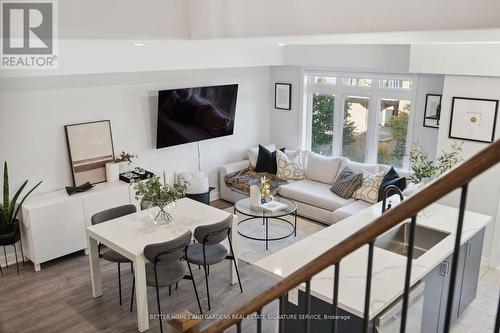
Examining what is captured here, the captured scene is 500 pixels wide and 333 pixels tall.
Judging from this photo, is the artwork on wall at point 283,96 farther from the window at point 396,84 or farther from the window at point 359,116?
the window at point 396,84

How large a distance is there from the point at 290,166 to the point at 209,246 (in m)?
2.92

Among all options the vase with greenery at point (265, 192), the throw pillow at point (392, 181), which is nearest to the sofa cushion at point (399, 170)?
the throw pillow at point (392, 181)

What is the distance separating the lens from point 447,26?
201 cm

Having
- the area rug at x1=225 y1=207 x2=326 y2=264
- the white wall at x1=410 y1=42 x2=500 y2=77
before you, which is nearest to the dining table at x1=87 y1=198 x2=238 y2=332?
the area rug at x1=225 y1=207 x2=326 y2=264

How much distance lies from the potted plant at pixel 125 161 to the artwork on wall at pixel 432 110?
13.2 ft

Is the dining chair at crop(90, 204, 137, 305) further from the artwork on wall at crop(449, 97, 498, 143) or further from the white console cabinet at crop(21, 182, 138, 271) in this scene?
the artwork on wall at crop(449, 97, 498, 143)

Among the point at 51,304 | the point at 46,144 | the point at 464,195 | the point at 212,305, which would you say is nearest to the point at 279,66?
the point at 46,144

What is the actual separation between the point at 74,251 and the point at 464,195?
17.0 ft

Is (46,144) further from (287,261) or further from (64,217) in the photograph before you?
(287,261)

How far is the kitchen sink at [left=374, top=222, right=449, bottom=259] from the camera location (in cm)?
374

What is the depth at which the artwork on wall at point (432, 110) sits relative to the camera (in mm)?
5898

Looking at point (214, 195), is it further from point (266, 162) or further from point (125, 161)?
point (125, 161)

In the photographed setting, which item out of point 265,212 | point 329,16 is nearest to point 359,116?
point 265,212

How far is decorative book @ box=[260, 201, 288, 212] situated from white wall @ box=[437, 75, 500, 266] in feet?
6.32
